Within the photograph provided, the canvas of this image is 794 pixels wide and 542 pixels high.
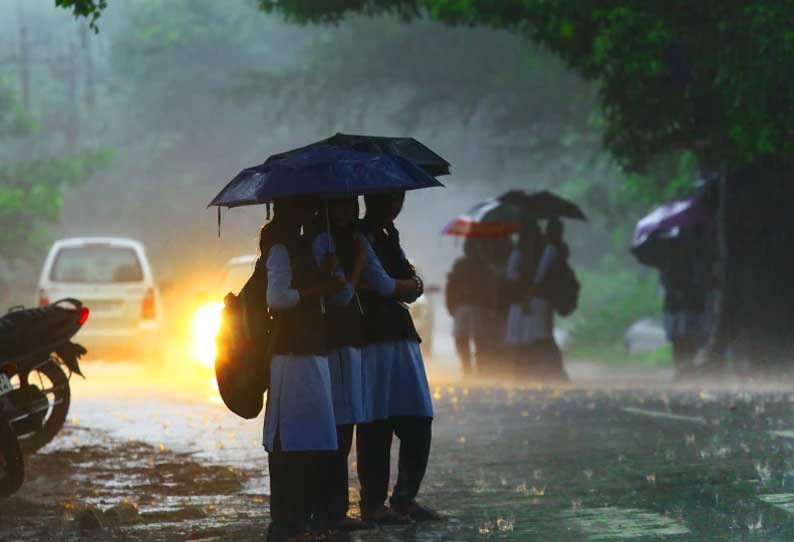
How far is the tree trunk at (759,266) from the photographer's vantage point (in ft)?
70.6

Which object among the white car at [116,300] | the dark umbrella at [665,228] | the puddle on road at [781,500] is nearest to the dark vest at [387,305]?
the puddle on road at [781,500]

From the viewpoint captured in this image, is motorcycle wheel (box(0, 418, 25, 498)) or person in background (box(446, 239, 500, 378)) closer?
motorcycle wheel (box(0, 418, 25, 498))

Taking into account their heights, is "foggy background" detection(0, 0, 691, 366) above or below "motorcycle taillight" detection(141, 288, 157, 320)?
above

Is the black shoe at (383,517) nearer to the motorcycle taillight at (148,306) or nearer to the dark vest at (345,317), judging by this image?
the dark vest at (345,317)

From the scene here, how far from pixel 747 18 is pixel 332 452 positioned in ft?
38.8

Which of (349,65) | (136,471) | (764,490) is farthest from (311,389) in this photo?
(349,65)

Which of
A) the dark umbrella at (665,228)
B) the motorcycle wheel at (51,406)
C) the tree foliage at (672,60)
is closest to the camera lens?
the motorcycle wheel at (51,406)

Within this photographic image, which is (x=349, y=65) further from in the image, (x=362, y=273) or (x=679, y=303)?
(x=362, y=273)

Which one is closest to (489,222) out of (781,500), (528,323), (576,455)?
(528,323)

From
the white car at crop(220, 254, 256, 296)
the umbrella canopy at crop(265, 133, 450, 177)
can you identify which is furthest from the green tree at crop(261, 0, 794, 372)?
the umbrella canopy at crop(265, 133, 450, 177)

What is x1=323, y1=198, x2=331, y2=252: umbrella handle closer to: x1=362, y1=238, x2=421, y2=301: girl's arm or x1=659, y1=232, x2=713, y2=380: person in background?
x1=362, y1=238, x2=421, y2=301: girl's arm

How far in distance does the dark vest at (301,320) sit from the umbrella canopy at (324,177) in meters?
0.31

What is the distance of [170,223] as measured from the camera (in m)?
65.4

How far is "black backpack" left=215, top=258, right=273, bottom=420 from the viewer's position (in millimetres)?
8734
